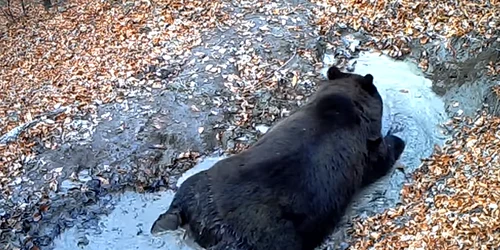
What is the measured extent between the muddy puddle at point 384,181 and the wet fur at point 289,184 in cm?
22

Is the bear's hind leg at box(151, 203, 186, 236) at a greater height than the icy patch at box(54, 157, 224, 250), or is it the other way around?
the bear's hind leg at box(151, 203, 186, 236)

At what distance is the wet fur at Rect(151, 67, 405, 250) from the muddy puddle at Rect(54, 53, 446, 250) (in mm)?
222

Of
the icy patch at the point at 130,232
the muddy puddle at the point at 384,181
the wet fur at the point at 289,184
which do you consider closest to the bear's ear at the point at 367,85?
the wet fur at the point at 289,184

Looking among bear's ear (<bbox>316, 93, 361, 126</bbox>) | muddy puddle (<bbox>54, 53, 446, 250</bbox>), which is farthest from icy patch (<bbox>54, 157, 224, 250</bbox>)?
Answer: bear's ear (<bbox>316, 93, 361, 126</bbox>)

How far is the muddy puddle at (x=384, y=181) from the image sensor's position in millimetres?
6367

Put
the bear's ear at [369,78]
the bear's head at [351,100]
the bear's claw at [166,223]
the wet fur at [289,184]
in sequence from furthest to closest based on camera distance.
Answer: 1. the bear's ear at [369,78]
2. the bear's head at [351,100]
3. the bear's claw at [166,223]
4. the wet fur at [289,184]

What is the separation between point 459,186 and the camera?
592cm

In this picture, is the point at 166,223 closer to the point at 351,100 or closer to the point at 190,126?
the point at 190,126

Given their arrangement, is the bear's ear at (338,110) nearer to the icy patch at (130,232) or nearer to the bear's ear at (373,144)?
the bear's ear at (373,144)

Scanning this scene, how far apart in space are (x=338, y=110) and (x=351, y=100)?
35 cm

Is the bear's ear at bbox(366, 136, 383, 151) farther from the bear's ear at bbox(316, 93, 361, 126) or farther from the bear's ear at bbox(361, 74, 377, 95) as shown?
the bear's ear at bbox(361, 74, 377, 95)

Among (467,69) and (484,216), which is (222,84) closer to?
(467,69)

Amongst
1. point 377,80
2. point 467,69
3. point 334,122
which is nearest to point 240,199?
point 334,122

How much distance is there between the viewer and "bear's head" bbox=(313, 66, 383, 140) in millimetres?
6551
